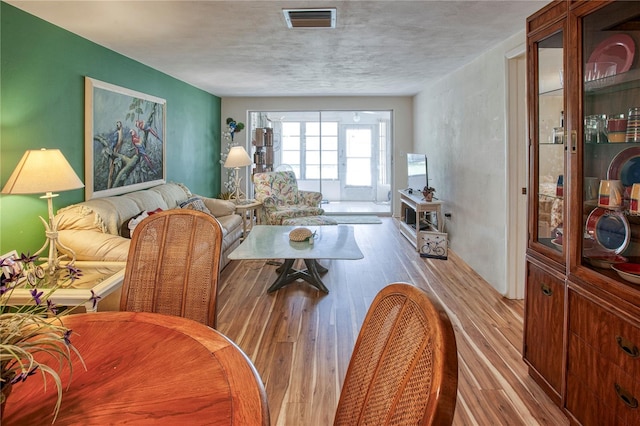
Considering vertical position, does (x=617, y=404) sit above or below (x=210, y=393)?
below

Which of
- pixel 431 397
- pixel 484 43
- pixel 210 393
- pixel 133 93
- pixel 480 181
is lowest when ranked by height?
pixel 210 393

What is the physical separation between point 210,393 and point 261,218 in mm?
5128

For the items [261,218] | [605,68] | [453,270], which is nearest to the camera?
[605,68]

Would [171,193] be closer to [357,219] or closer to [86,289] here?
[86,289]

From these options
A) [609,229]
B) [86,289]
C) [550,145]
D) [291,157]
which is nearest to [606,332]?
[609,229]

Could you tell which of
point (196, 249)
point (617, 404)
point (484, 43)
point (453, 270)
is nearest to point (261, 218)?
point (453, 270)

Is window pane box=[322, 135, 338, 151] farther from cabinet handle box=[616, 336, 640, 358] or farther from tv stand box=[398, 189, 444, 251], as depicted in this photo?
cabinet handle box=[616, 336, 640, 358]

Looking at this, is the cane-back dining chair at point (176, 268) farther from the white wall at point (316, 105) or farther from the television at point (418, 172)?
the white wall at point (316, 105)

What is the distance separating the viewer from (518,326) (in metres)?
3.18

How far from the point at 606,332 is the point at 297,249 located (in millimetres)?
2333

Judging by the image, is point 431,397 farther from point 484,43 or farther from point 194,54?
point 194,54

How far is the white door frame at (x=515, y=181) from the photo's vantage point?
3.75 m

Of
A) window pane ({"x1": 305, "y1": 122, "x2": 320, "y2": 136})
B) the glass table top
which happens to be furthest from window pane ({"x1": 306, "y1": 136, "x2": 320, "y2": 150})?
the glass table top

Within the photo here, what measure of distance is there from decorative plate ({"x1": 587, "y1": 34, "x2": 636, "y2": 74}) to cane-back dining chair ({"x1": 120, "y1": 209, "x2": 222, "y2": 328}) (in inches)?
74.3
